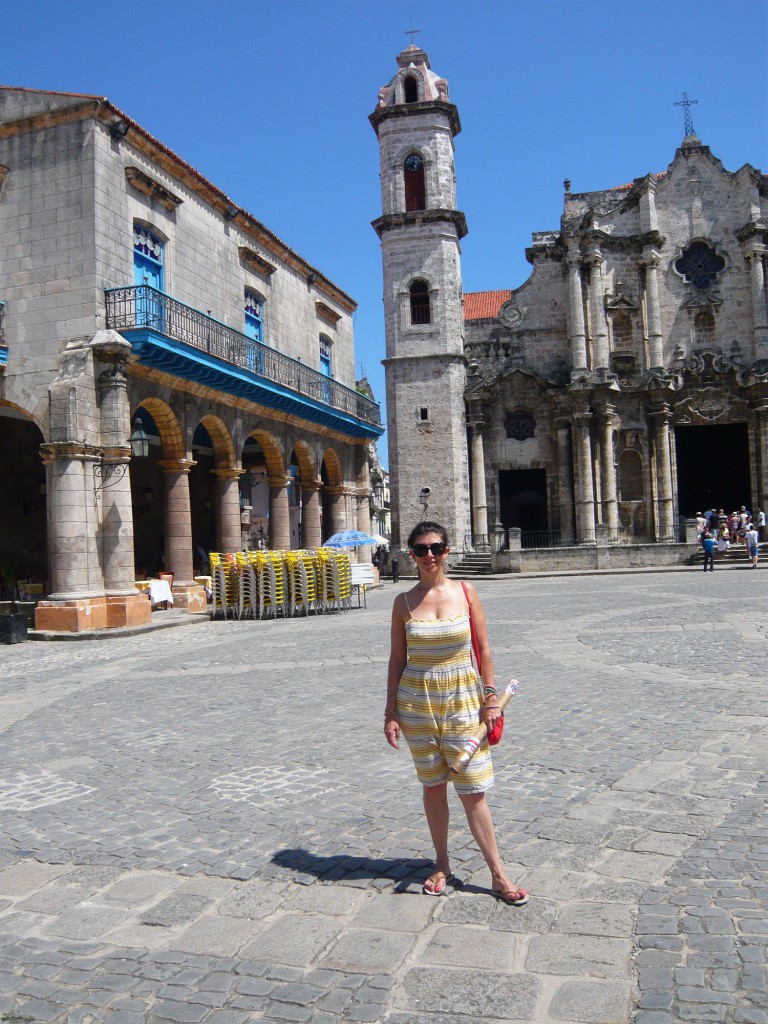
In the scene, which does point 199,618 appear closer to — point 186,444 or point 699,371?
point 186,444

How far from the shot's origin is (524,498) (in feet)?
121

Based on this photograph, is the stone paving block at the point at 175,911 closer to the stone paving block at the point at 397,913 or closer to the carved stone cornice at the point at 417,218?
the stone paving block at the point at 397,913

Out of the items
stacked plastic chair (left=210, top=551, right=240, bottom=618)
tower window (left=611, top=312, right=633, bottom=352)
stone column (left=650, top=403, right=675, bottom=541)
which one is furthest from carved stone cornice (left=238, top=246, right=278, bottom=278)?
stone column (left=650, top=403, right=675, bottom=541)

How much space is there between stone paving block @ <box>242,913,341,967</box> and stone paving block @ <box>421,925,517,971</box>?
1.36 feet

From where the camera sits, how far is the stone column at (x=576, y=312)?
109 feet

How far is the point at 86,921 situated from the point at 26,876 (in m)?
0.69

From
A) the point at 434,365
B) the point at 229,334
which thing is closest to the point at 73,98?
the point at 229,334

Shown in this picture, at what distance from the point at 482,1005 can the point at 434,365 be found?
30.3 m

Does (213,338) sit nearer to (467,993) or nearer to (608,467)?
(467,993)

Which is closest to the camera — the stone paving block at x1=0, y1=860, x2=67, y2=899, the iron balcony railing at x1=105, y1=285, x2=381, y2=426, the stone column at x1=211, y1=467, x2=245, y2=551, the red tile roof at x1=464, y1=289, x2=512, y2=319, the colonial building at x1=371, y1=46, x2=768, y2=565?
the stone paving block at x1=0, y1=860, x2=67, y2=899

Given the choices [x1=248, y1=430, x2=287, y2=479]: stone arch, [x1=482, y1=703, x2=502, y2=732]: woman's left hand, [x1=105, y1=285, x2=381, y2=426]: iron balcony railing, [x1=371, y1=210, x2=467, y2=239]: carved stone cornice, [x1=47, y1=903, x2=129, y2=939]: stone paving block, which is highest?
[x1=371, y1=210, x2=467, y2=239]: carved stone cornice

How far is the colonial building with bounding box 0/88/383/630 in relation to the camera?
14742 millimetres

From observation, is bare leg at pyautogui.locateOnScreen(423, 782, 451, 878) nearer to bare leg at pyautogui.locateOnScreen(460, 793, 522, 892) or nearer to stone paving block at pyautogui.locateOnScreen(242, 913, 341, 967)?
bare leg at pyautogui.locateOnScreen(460, 793, 522, 892)

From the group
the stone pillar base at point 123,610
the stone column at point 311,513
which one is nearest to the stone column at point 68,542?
the stone pillar base at point 123,610
